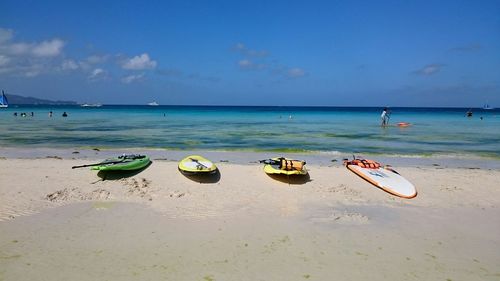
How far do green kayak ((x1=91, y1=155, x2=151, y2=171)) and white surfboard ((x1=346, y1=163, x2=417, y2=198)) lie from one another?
726 cm

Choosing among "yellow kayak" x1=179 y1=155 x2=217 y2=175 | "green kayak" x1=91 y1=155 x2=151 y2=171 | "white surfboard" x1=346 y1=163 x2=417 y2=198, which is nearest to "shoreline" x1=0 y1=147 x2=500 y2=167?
"green kayak" x1=91 y1=155 x2=151 y2=171

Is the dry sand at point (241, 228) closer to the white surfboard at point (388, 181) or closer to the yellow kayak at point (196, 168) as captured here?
the white surfboard at point (388, 181)

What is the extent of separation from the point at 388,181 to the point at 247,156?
22.5ft

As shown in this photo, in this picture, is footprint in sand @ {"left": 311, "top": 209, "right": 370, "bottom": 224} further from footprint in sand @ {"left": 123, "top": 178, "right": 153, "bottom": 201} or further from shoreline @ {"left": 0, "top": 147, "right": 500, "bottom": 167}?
shoreline @ {"left": 0, "top": 147, "right": 500, "bottom": 167}

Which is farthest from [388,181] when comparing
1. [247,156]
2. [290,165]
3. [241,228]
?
[247,156]

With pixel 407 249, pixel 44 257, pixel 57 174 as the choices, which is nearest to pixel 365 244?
pixel 407 249

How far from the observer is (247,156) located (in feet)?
51.6

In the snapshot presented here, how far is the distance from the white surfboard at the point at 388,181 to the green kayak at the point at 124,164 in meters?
7.26

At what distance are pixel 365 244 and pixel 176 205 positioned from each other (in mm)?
4418

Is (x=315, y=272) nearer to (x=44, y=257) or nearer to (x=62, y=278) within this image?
(x=62, y=278)

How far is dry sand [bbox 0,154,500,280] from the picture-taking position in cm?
555

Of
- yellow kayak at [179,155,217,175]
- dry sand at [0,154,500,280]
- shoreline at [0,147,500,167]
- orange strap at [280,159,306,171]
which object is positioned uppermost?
orange strap at [280,159,306,171]

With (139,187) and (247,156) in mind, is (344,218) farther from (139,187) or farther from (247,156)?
(247,156)

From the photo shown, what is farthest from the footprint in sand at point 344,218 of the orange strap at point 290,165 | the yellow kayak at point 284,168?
the orange strap at point 290,165
